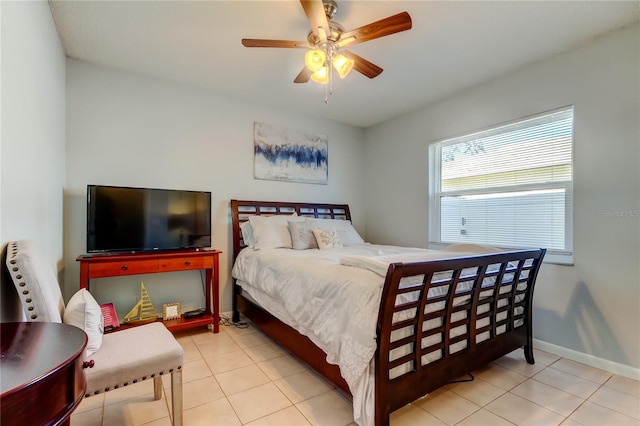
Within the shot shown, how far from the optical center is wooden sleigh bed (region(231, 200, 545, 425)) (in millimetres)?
1466

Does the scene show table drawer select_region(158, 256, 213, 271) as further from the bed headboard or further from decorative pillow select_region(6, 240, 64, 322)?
decorative pillow select_region(6, 240, 64, 322)

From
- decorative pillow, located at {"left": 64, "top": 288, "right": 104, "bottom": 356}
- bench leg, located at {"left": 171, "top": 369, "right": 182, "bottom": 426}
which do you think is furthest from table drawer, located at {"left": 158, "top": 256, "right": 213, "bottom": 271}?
bench leg, located at {"left": 171, "top": 369, "right": 182, "bottom": 426}

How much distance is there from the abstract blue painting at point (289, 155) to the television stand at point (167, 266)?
49.6 inches

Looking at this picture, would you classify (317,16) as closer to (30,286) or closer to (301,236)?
(30,286)

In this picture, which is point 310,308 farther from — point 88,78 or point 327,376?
point 88,78

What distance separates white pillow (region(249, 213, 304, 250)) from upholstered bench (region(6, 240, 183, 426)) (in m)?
1.51

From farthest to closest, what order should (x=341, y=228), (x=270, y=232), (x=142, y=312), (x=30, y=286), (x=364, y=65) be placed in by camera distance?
1. (x=341, y=228)
2. (x=270, y=232)
3. (x=142, y=312)
4. (x=364, y=65)
5. (x=30, y=286)

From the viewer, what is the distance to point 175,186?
316 cm

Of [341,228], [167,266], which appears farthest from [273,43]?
[341,228]

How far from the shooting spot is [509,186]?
115 inches

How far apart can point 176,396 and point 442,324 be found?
1.48m

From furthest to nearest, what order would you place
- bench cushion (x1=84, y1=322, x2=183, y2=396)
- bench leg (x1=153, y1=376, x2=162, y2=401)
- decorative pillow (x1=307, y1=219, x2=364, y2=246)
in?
decorative pillow (x1=307, y1=219, x2=364, y2=246)
bench leg (x1=153, y1=376, x2=162, y2=401)
bench cushion (x1=84, y1=322, x2=183, y2=396)

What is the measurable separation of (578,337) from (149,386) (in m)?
3.28

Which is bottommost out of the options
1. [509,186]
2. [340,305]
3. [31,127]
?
[340,305]
